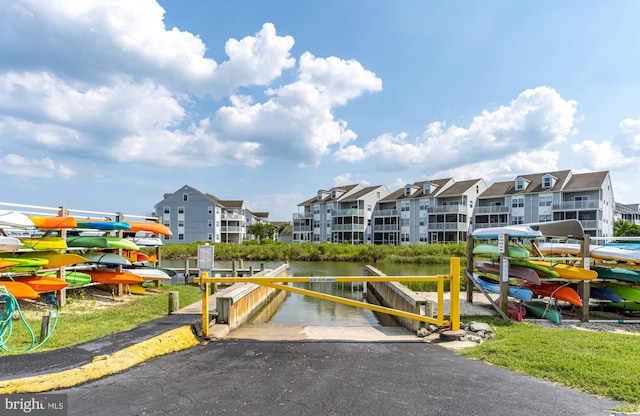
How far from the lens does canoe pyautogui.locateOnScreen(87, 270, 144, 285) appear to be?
13844 millimetres

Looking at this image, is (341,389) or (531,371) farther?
(531,371)

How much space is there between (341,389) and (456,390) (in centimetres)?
149

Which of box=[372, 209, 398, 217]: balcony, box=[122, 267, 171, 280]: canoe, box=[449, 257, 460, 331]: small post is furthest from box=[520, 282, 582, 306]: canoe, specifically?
box=[372, 209, 398, 217]: balcony

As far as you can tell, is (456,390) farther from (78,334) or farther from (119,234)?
(119,234)

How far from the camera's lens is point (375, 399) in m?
4.73

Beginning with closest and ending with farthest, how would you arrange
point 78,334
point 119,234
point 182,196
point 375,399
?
point 375,399 < point 78,334 < point 119,234 < point 182,196

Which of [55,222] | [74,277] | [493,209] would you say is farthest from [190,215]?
[55,222]

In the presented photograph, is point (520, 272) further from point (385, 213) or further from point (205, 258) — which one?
point (385, 213)

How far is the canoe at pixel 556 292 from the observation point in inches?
416

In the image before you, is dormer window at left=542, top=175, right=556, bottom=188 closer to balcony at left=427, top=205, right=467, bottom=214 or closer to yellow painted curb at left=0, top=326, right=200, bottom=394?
balcony at left=427, top=205, right=467, bottom=214

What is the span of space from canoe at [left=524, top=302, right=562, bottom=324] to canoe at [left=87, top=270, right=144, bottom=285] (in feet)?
42.3

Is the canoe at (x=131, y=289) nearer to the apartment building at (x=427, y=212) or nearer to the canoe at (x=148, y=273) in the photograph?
the canoe at (x=148, y=273)

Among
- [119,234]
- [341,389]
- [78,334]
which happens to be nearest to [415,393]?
[341,389]

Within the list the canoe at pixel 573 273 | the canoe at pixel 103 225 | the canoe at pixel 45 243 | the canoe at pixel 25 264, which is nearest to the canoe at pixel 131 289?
the canoe at pixel 103 225
